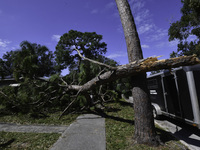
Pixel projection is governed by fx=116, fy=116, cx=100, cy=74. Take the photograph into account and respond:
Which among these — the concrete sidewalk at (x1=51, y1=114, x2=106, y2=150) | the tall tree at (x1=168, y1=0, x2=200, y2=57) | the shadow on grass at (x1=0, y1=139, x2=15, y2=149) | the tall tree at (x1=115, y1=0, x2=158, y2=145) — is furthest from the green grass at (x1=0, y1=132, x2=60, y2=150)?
the tall tree at (x1=168, y1=0, x2=200, y2=57)

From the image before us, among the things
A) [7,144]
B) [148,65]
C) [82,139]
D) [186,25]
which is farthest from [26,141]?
[186,25]

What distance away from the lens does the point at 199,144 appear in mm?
3404

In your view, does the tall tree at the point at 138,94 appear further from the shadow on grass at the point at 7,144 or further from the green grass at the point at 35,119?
the shadow on grass at the point at 7,144

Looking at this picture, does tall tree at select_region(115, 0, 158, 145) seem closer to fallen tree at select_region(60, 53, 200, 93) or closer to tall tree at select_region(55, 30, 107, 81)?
fallen tree at select_region(60, 53, 200, 93)

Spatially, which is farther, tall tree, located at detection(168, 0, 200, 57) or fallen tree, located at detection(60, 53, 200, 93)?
tall tree, located at detection(168, 0, 200, 57)

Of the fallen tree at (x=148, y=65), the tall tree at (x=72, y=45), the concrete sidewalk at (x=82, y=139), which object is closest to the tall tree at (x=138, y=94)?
the fallen tree at (x=148, y=65)

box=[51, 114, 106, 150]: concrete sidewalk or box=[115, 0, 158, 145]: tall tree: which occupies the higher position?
box=[115, 0, 158, 145]: tall tree

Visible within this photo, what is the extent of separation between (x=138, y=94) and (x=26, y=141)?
367 cm

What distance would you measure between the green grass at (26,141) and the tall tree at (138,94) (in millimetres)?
2612

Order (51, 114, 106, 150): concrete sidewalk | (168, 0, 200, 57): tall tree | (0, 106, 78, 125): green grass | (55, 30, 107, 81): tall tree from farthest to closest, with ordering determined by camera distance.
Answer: (55, 30, 107, 81): tall tree < (168, 0, 200, 57): tall tree < (0, 106, 78, 125): green grass < (51, 114, 106, 150): concrete sidewalk

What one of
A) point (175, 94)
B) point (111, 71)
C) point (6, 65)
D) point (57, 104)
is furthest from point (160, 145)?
point (6, 65)

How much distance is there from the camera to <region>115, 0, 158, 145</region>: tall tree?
3.22 m

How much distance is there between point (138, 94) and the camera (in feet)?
11.1

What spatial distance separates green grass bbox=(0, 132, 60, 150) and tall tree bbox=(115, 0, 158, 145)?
261cm
